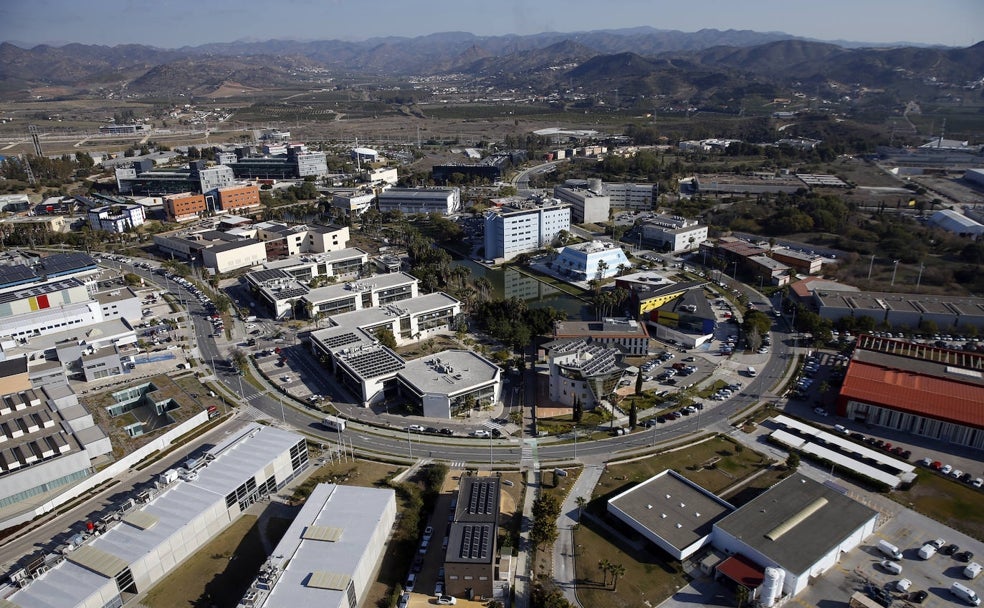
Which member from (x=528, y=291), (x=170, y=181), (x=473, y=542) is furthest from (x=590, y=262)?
(x=170, y=181)

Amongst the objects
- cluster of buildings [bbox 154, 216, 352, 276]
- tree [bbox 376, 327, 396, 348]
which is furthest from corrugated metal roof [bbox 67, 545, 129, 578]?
cluster of buildings [bbox 154, 216, 352, 276]

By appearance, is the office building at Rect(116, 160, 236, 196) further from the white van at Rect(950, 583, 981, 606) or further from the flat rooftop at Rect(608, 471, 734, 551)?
the white van at Rect(950, 583, 981, 606)

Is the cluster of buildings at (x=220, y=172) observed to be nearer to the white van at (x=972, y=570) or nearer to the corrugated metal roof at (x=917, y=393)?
the corrugated metal roof at (x=917, y=393)

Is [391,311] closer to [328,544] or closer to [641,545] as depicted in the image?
[328,544]

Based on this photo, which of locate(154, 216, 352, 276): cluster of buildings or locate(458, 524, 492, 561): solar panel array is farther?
locate(154, 216, 352, 276): cluster of buildings

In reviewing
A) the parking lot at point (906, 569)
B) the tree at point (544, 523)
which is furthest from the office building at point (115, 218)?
the parking lot at point (906, 569)
